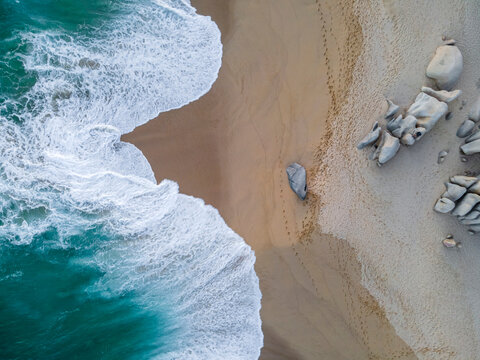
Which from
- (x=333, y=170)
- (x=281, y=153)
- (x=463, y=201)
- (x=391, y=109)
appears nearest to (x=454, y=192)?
(x=463, y=201)

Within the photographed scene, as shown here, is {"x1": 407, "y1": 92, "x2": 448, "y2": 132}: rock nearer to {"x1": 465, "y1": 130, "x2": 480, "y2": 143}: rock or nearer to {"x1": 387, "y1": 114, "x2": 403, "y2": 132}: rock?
{"x1": 387, "y1": 114, "x2": 403, "y2": 132}: rock

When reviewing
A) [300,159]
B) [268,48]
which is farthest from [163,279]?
[268,48]

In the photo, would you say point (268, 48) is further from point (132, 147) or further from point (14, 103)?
point (14, 103)

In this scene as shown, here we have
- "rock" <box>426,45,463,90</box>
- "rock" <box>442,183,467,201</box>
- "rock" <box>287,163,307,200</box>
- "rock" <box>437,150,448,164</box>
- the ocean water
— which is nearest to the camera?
"rock" <box>426,45,463,90</box>

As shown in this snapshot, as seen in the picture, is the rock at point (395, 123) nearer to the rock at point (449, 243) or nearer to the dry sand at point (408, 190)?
the dry sand at point (408, 190)

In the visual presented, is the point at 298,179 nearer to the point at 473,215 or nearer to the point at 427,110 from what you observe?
the point at 427,110

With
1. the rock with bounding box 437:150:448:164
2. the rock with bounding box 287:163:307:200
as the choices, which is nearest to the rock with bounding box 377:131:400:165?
the rock with bounding box 437:150:448:164

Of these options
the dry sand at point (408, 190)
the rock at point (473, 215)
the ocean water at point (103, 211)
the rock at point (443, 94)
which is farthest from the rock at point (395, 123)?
the ocean water at point (103, 211)
